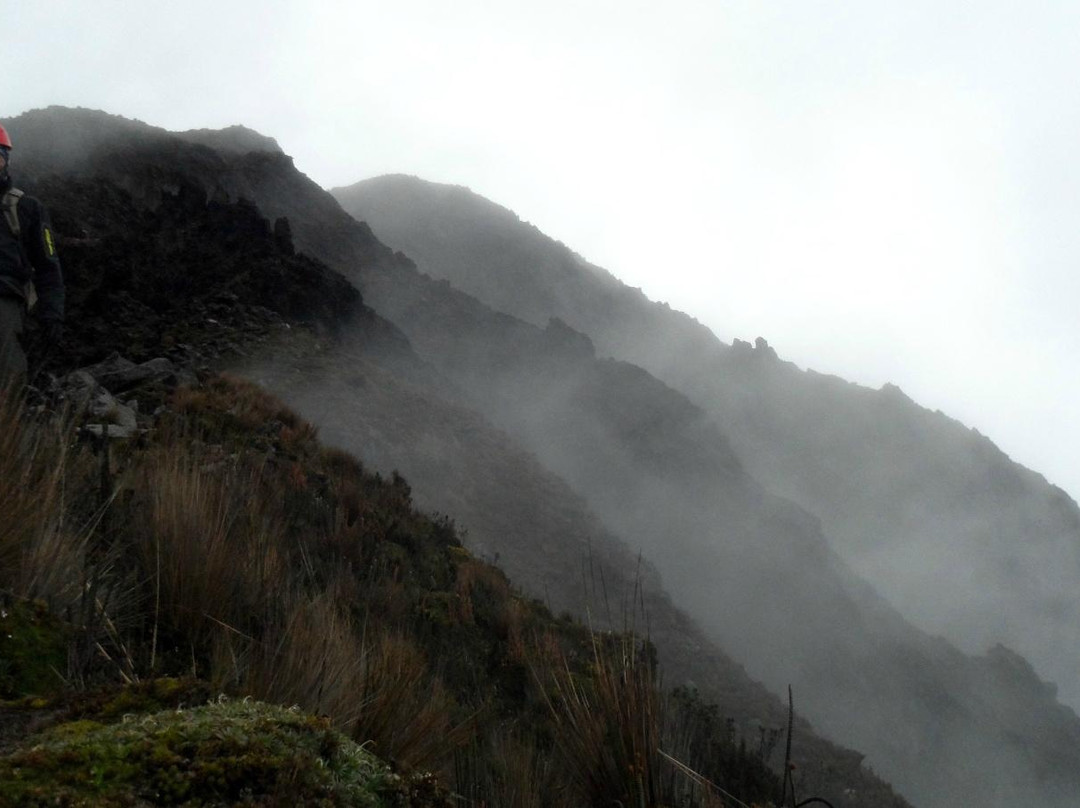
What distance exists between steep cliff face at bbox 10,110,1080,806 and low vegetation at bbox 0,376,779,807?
1203 cm

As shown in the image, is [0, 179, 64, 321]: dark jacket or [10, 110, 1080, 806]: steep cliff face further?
[10, 110, 1080, 806]: steep cliff face

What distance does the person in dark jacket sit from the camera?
5066mm

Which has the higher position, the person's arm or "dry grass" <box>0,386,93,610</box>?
the person's arm

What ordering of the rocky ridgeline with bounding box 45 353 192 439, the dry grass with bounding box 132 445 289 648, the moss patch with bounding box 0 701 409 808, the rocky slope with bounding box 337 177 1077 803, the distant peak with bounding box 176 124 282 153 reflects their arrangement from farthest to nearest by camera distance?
the distant peak with bounding box 176 124 282 153 → the rocky slope with bounding box 337 177 1077 803 → the rocky ridgeline with bounding box 45 353 192 439 → the dry grass with bounding box 132 445 289 648 → the moss patch with bounding box 0 701 409 808

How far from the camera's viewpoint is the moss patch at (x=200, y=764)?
1.23m

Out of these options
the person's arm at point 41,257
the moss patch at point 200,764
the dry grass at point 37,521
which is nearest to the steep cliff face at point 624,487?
the person's arm at point 41,257

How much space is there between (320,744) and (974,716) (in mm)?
31808

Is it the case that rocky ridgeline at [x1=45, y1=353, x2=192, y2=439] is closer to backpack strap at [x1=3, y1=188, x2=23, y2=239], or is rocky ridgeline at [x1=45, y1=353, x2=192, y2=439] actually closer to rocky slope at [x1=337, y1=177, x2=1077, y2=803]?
backpack strap at [x1=3, y1=188, x2=23, y2=239]

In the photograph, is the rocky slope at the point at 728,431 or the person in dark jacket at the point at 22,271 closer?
the person in dark jacket at the point at 22,271

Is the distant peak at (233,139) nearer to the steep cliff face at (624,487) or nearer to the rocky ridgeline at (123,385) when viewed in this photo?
the steep cliff face at (624,487)

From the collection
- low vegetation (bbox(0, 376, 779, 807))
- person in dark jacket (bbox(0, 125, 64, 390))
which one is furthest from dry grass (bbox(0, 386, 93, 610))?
person in dark jacket (bbox(0, 125, 64, 390))

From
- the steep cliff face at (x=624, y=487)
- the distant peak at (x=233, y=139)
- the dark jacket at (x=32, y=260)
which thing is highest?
the distant peak at (x=233, y=139)

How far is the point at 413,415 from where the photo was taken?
19406mm

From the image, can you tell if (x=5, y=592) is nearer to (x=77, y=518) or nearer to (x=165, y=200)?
(x=77, y=518)
